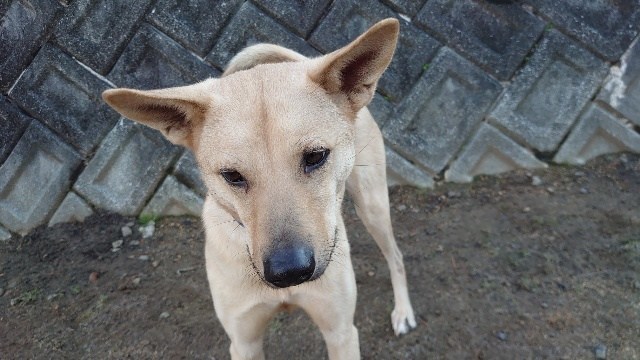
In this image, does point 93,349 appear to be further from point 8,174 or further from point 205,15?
point 205,15

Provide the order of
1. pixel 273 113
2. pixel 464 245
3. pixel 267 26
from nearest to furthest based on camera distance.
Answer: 1. pixel 273 113
2. pixel 464 245
3. pixel 267 26

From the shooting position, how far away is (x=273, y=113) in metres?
1.87

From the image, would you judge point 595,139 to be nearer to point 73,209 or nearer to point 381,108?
point 381,108

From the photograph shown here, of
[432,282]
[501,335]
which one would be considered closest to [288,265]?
[501,335]

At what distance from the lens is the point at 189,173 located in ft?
13.5

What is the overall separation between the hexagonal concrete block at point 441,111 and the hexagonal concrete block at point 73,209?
2.32m

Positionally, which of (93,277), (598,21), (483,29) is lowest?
(93,277)

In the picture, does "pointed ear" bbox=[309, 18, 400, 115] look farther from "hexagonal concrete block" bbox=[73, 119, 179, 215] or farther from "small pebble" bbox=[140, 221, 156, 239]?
"small pebble" bbox=[140, 221, 156, 239]

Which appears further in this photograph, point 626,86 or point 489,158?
point 489,158

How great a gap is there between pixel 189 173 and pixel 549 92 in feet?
8.94

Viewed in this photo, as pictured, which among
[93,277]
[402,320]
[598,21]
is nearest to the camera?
[402,320]

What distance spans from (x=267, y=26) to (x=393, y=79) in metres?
0.99

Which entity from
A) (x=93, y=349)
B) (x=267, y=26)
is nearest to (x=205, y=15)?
(x=267, y=26)

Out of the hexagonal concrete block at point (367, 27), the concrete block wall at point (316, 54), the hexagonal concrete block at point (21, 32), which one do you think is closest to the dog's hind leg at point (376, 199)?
the concrete block wall at point (316, 54)
